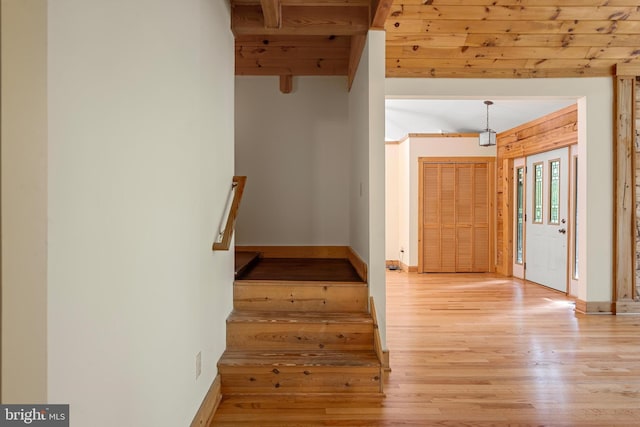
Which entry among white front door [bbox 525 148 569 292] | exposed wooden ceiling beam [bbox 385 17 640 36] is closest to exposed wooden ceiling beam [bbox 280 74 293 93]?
exposed wooden ceiling beam [bbox 385 17 640 36]

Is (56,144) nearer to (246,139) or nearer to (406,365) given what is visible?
(406,365)

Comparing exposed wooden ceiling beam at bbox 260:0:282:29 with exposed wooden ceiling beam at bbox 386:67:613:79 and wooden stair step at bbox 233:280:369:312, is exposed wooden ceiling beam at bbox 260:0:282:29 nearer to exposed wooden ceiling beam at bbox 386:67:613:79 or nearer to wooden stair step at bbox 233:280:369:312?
exposed wooden ceiling beam at bbox 386:67:613:79

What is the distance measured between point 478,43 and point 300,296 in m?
3.22

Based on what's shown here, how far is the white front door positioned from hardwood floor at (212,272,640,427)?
134cm

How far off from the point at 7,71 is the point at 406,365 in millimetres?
3048

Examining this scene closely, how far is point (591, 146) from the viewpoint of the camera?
461 centimetres

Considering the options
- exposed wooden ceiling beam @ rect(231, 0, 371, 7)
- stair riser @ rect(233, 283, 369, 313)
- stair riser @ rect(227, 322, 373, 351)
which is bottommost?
stair riser @ rect(227, 322, 373, 351)

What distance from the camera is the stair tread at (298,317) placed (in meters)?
2.90

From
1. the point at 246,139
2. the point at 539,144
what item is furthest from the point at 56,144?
the point at 539,144

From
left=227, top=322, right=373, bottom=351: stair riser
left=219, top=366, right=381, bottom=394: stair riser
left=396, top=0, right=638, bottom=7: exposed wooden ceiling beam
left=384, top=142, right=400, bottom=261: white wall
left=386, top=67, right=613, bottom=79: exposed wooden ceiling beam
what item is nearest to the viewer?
left=219, top=366, right=381, bottom=394: stair riser

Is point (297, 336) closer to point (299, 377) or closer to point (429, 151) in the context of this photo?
point (299, 377)

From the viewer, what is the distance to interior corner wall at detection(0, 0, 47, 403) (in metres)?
0.71

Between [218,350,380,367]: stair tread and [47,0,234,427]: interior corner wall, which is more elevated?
[47,0,234,427]: interior corner wall

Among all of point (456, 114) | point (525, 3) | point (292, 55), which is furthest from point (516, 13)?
point (456, 114)
